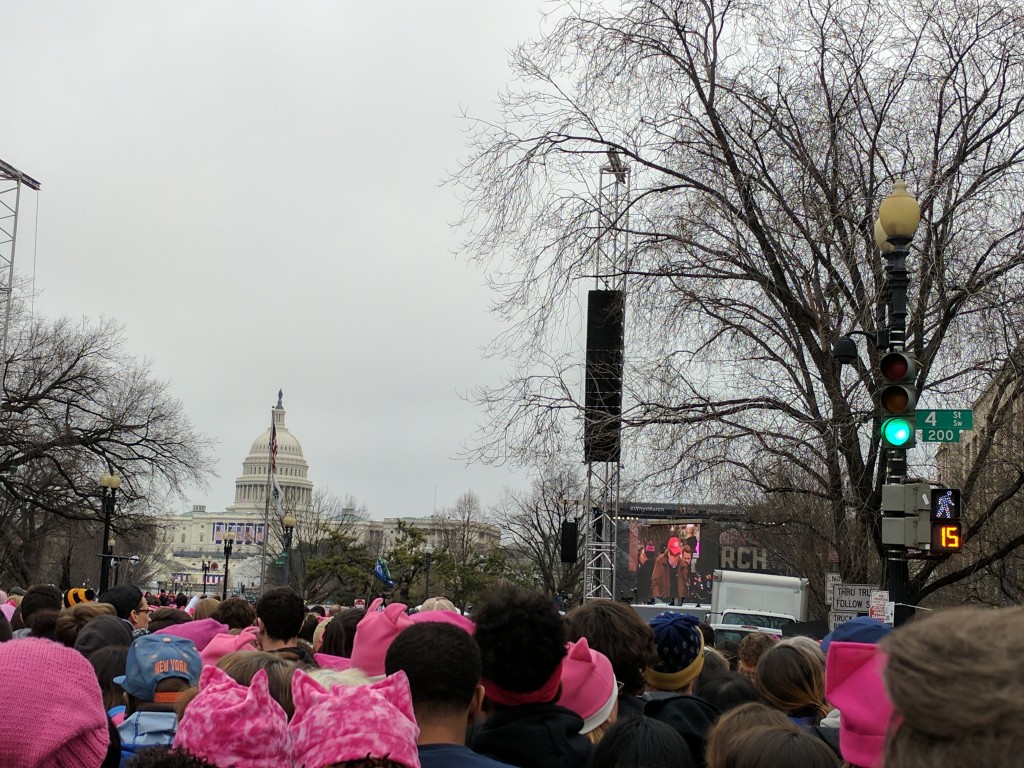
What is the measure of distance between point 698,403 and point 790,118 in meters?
3.97

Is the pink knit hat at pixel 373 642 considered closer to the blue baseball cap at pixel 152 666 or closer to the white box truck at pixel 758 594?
the blue baseball cap at pixel 152 666

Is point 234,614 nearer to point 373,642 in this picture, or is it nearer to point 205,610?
point 205,610

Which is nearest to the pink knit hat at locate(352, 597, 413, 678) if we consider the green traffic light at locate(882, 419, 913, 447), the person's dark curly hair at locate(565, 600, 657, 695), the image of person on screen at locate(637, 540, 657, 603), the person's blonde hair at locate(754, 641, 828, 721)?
the person's dark curly hair at locate(565, 600, 657, 695)

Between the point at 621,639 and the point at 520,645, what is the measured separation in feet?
3.64

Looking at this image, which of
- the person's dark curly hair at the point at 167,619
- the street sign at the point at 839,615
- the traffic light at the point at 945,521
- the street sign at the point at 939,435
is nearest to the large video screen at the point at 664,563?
the street sign at the point at 839,615

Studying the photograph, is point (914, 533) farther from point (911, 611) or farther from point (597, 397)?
point (597, 397)

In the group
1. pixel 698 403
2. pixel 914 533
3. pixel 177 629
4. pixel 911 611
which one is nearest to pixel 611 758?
pixel 177 629

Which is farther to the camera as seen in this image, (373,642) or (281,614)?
(281,614)

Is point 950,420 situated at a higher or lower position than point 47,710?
higher

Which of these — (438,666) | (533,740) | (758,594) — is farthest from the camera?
(758,594)

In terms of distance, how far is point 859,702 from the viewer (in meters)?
3.22

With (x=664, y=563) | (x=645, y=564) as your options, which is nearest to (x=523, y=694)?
(x=664, y=563)

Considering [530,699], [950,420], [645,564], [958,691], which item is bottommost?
[645,564]

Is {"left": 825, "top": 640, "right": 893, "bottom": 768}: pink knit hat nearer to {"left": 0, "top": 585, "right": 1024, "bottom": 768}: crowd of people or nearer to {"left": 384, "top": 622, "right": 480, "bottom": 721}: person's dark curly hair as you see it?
{"left": 0, "top": 585, "right": 1024, "bottom": 768}: crowd of people
